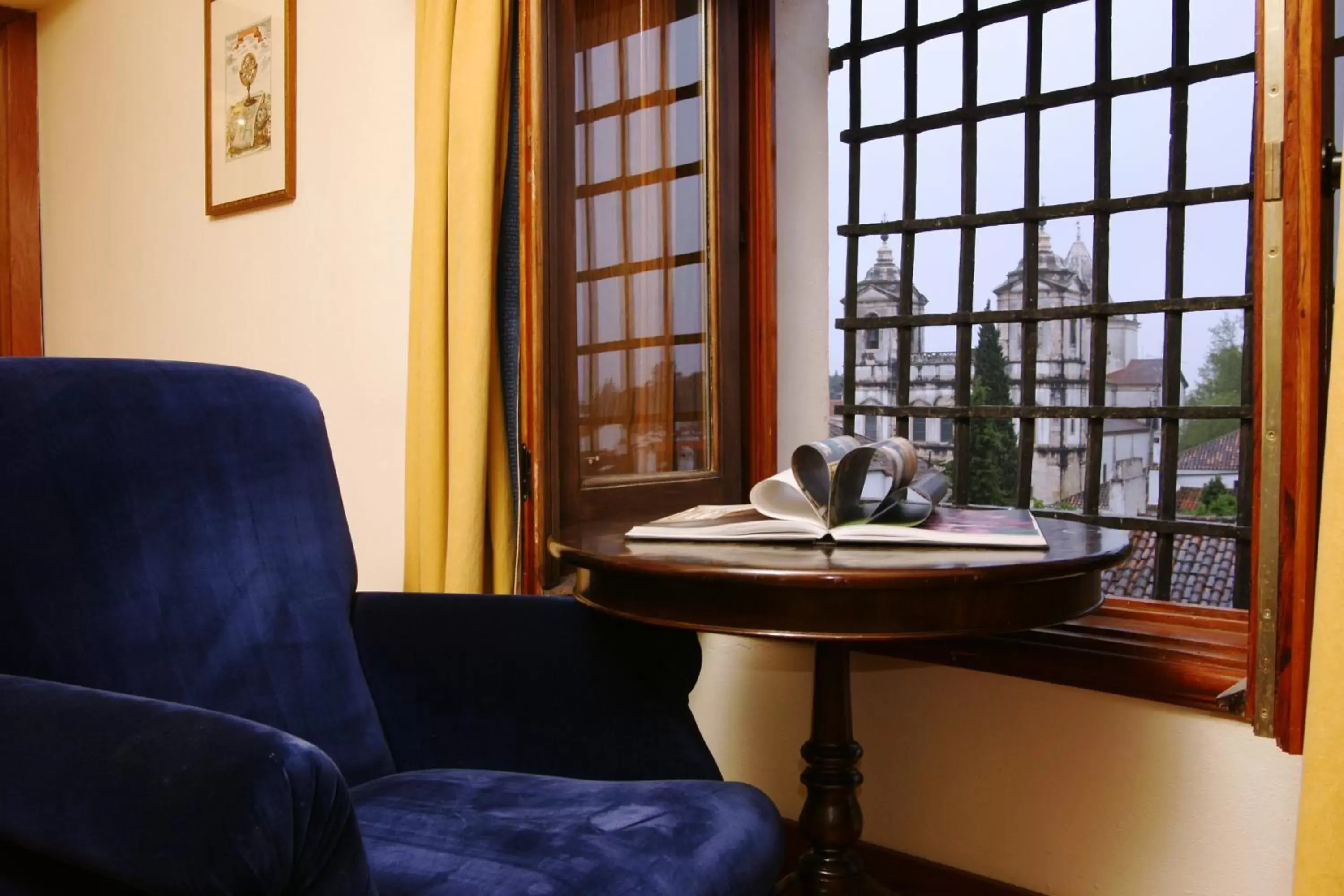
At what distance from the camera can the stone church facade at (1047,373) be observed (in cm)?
220

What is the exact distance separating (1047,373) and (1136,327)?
205 millimetres

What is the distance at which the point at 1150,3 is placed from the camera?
204 centimetres

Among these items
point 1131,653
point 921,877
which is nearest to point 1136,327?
point 1131,653

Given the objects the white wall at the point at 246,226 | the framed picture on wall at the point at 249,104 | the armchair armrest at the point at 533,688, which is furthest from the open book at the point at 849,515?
the framed picture on wall at the point at 249,104

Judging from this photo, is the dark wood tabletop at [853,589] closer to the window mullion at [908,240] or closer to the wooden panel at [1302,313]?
the wooden panel at [1302,313]

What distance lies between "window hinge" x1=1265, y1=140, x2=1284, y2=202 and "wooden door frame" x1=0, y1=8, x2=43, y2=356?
362 centimetres

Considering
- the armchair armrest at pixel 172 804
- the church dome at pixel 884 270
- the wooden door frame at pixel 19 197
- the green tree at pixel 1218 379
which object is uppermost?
the wooden door frame at pixel 19 197

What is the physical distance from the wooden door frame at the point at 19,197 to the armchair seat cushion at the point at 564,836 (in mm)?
3069

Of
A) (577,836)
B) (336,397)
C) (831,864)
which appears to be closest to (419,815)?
(577,836)

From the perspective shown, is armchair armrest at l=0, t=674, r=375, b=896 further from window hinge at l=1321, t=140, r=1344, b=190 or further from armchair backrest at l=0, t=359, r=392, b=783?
window hinge at l=1321, t=140, r=1344, b=190

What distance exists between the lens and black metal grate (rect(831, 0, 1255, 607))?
1924 mm

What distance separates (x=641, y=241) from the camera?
6.04 ft

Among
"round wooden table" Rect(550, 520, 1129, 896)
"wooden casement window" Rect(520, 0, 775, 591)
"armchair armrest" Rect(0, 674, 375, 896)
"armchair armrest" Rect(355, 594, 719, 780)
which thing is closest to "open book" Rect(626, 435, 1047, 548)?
"round wooden table" Rect(550, 520, 1129, 896)

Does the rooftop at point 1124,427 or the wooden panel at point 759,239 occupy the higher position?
the wooden panel at point 759,239
